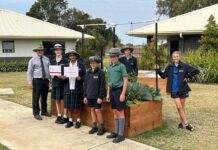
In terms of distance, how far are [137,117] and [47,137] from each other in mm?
1793

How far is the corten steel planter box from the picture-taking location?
7230 millimetres

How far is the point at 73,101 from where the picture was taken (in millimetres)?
8180

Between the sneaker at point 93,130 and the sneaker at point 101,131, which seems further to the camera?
the sneaker at point 93,130

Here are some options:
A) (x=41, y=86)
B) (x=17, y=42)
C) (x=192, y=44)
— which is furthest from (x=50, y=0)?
(x=41, y=86)

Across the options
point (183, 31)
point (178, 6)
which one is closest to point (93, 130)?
point (183, 31)

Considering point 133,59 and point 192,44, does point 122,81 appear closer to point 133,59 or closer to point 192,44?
point 133,59

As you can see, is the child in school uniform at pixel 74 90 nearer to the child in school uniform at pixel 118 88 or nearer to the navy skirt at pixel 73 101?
the navy skirt at pixel 73 101

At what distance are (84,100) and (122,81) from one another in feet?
3.73

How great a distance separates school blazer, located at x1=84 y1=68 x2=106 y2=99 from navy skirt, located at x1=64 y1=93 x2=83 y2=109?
0.72 m

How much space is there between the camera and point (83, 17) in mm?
66938

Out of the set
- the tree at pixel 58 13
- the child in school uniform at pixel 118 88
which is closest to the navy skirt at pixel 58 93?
the child in school uniform at pixel 118 88

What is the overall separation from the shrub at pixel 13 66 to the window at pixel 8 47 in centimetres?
174

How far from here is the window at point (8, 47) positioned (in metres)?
30.0

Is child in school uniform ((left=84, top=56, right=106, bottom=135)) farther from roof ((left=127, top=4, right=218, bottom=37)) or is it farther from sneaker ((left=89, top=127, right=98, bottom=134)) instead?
roof ((left=127, top=4, right=218, bottom=37))
